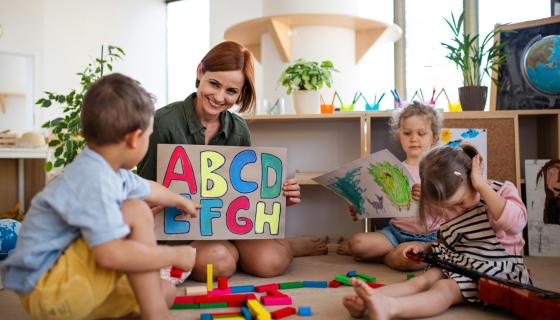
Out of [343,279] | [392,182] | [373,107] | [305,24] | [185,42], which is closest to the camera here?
[343,279]

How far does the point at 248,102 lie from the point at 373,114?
2.41 feet

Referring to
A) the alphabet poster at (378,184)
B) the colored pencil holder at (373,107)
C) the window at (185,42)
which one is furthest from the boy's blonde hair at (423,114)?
the window at (185,42)

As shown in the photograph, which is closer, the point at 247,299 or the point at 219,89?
the point at 247,299

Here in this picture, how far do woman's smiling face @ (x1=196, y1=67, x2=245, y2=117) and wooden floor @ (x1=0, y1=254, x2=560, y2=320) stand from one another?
0.60 meters

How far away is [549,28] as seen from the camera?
7.79 feet

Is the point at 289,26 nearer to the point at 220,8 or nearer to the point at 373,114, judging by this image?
the point at 373,114

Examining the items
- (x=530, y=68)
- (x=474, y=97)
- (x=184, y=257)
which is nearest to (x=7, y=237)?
(x=184, y=257)

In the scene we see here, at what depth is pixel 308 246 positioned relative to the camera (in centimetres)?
234

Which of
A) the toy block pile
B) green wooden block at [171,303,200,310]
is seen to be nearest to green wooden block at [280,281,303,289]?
the toy block pile

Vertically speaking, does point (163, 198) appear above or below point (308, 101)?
below

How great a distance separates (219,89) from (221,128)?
0.20 m

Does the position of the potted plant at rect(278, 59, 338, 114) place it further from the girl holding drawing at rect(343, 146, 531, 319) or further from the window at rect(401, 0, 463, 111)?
the window at rect(401, 0, 463, 111)

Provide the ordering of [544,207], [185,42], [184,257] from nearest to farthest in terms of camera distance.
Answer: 1. [184,257]
2. [544,207]
3. [185,42]

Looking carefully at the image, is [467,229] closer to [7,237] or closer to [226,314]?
[226,314]
